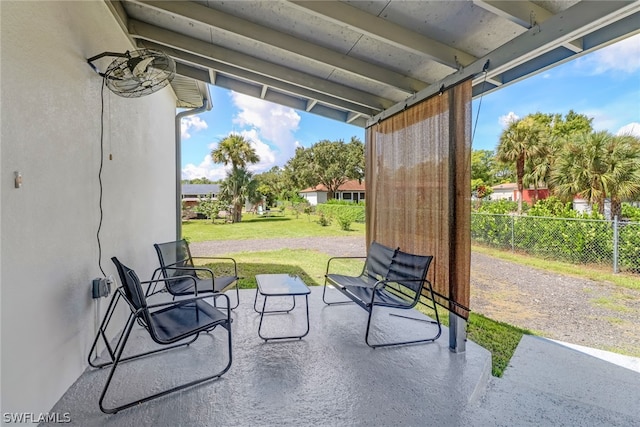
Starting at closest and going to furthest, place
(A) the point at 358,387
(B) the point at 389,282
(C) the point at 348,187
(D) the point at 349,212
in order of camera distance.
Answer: (A) the point at 358,387
(B) the point at 389,282
(D) the point at 349,212
(C) the point at 348,187

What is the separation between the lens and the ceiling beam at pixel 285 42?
254 centimetres

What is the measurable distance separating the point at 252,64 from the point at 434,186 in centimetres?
234

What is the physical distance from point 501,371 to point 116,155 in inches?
146

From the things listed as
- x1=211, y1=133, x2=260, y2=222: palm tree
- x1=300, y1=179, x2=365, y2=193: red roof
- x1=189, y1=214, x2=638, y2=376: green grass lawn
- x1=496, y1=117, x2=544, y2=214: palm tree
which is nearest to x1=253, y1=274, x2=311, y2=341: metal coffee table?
x1=189, y1=214, x2=638, y2=376: green grass lawn

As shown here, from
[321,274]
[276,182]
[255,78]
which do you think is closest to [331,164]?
[276,182]

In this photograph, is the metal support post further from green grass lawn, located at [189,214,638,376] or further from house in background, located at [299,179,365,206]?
house in background, located at [299,179,365,206]

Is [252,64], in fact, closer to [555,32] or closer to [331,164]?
[555,32]

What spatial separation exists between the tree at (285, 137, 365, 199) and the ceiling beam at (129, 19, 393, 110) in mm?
17053

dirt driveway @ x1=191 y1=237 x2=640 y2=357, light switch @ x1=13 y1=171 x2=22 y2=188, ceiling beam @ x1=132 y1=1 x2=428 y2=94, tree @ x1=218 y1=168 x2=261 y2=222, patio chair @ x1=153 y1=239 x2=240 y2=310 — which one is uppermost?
ceiling beam @ x1=132 y1=1 x2=428 y2=94

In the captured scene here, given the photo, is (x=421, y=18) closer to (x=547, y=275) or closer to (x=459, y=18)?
(x=459, y=18)

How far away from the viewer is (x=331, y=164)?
A: 21328 millimetres

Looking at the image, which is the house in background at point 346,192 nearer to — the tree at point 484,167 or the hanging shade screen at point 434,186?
the tree at point 484,167

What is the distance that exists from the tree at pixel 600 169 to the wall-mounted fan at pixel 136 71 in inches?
330

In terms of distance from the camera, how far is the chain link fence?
5145 millimetres
